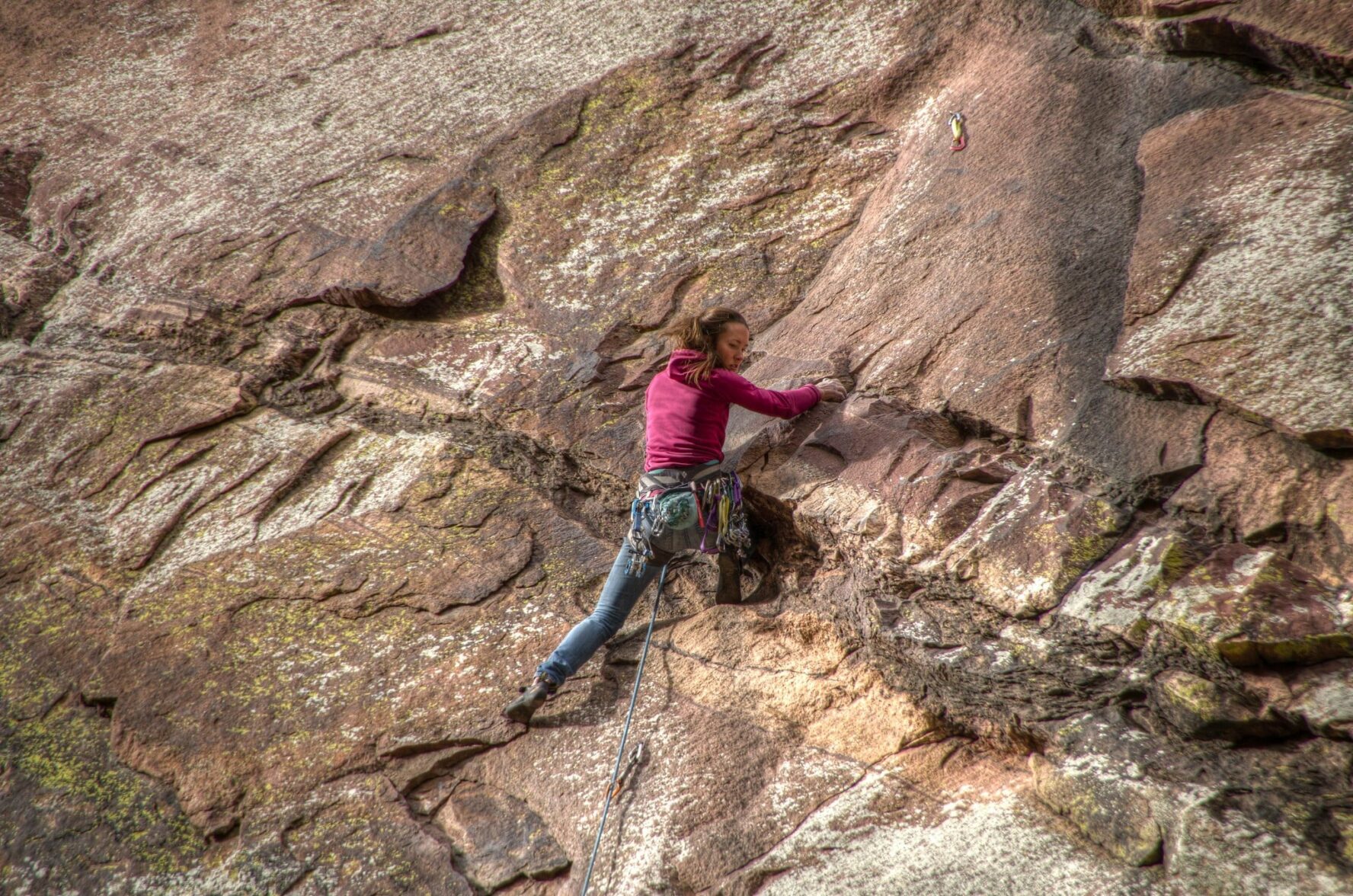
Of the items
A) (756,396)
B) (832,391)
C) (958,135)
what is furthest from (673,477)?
(958,135)

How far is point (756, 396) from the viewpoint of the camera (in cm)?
453

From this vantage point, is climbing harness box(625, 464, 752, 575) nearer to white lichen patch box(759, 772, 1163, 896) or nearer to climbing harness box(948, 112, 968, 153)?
white lichen patch box(759, 772, 1163, 896)

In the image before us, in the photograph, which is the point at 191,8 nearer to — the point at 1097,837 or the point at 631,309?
the point at 631,309

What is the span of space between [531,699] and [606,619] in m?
0.54

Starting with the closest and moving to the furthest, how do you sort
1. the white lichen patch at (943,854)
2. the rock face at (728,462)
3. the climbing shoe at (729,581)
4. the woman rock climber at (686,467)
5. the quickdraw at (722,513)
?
the white lichen patch at (943,854)
the rock face at (728,462)
the woman rock climber at (686,467)
the quickdraw at (722,513)
the climbing shoe at (729,581)

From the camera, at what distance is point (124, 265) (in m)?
7.05

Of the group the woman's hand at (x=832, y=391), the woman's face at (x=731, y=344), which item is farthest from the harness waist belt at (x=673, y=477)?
the woman's hand at (x=832, y=391)

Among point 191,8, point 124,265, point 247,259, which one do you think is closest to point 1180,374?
point 247,259

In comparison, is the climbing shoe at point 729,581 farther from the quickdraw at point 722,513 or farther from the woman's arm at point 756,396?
the woman's arm at point 756,396

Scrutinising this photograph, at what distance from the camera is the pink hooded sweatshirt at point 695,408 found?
14.9ft

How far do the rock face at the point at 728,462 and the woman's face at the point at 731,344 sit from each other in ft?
2.10

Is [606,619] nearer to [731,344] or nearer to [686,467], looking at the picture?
[686,467]

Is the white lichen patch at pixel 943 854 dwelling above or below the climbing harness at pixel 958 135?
below

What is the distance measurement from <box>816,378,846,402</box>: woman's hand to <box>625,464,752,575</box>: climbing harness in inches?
27.5
